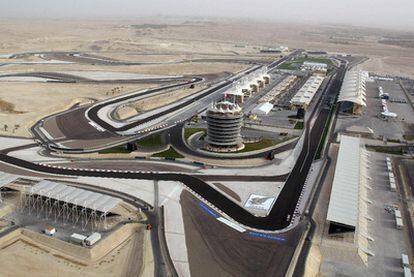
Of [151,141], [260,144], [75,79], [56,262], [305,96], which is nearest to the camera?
[56,262]

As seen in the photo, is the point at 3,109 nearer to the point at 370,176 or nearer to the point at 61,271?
the point at 61,271

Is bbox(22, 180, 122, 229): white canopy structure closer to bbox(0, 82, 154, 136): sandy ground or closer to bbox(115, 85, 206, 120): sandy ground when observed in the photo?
bbox(0, 82, 154, 136): sandy ground

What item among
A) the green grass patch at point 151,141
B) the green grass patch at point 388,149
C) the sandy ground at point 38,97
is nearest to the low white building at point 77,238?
the green grass patch at point 151,141

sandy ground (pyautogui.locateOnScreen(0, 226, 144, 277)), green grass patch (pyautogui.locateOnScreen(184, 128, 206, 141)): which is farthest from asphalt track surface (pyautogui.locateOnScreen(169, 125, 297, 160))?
sandy ground (pyautogui.locateOnScreen(0, 226, 144, 277))

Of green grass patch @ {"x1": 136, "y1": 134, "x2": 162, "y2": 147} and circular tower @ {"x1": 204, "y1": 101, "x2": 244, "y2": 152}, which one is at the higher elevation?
circular tower @ {"x1": 204, "y1": 101, "x2": 244, "y2": 152}

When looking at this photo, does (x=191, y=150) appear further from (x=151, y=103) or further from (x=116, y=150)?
(x=151, y=103)

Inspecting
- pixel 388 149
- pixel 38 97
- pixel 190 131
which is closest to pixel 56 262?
pixel 190 131
